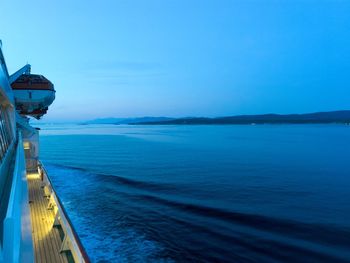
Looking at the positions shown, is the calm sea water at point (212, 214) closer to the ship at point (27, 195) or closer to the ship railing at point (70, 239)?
the ship at point (27, 195)

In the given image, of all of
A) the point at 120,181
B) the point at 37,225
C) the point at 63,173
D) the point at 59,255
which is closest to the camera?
the point at 59,255

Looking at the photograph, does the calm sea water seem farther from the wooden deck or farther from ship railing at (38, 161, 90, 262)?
ship railing at (38, 161, 90, 262)

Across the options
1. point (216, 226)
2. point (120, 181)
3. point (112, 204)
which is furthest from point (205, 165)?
point (216, 226)

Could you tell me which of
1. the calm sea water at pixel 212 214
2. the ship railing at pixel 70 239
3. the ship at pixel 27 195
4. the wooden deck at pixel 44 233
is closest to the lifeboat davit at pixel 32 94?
the ship at pixel 27 195

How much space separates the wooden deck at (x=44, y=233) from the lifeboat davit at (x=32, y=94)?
41.4ft

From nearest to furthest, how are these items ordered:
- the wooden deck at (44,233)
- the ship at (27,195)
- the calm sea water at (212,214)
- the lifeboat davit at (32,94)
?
the ship at (27,195) → the wooden deck at (44,233) → the calm sea water at (212,214) → the lifeboat davit at (32,94)

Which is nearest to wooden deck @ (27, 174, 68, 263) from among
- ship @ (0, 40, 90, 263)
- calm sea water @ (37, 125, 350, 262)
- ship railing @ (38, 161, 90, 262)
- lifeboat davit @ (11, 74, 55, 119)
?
ship @ (0, 40, 90, 263)

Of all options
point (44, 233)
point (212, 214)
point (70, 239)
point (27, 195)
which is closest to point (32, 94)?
point (44, 233)

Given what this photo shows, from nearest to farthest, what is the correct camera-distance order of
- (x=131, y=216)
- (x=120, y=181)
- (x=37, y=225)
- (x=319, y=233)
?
(x=37, y=225), (x=319, y=233), (x=131, y=216), (x=120, y=181)

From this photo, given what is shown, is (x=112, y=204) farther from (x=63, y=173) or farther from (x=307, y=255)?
(x=63, y=173)

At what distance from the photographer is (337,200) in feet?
63.1

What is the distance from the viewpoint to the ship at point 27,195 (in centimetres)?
264

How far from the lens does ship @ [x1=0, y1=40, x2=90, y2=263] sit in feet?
8.66

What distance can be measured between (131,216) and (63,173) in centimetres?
1918
